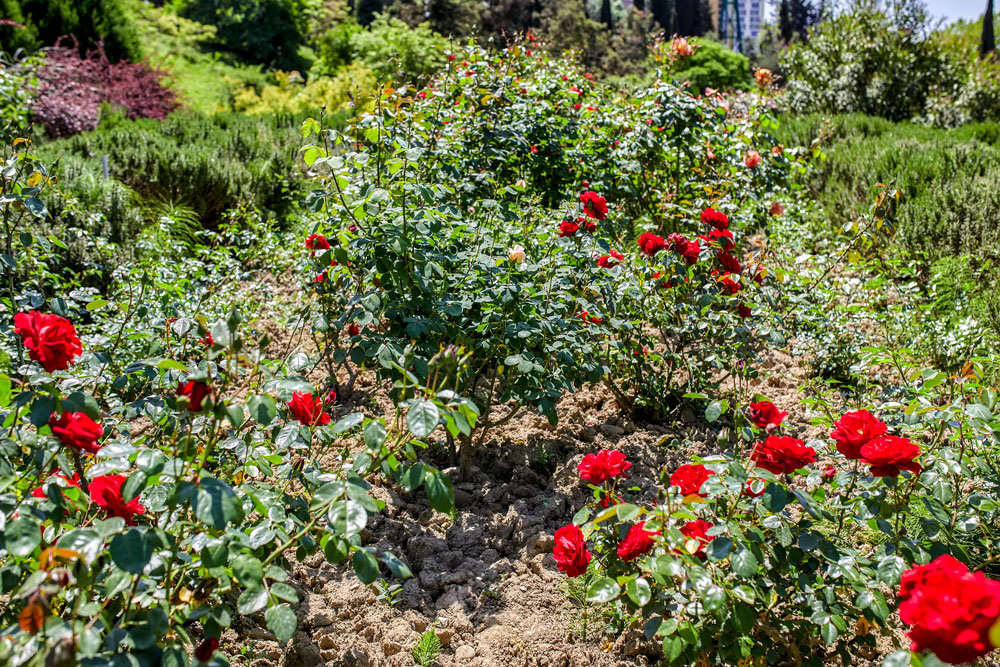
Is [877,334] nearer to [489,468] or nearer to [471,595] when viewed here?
[489,468]

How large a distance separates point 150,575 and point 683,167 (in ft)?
12.6

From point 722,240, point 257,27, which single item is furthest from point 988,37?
point 722,240

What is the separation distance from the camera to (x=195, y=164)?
480 centimetres

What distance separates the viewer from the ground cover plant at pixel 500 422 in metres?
1.19

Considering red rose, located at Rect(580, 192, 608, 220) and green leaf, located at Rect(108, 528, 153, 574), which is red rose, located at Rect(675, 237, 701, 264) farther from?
green leaf, located at Rect(108, 528, 153, 574)

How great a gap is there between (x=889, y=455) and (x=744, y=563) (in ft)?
1.15

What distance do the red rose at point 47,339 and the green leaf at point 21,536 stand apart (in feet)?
0.98

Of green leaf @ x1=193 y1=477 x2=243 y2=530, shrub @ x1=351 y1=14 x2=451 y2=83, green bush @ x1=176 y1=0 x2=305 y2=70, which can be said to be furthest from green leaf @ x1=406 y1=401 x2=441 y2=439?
green bush @ x1=176 y1=0 x2=305 y2=70

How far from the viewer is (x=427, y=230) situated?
78.4 inches

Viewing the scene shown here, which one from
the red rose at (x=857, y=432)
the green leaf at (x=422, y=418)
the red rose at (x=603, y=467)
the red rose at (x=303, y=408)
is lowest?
the red rose at (x=603, y=467)

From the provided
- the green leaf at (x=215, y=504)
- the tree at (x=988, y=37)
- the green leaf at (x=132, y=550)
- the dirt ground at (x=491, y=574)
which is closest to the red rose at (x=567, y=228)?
the dirt ground at (x=491, y=574)

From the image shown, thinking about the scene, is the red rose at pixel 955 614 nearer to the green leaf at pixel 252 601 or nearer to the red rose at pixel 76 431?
the green leaf at pixel 252 601

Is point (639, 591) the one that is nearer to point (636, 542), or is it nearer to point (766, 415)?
point (636, 542)

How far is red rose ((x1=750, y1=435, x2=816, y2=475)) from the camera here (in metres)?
1.30
